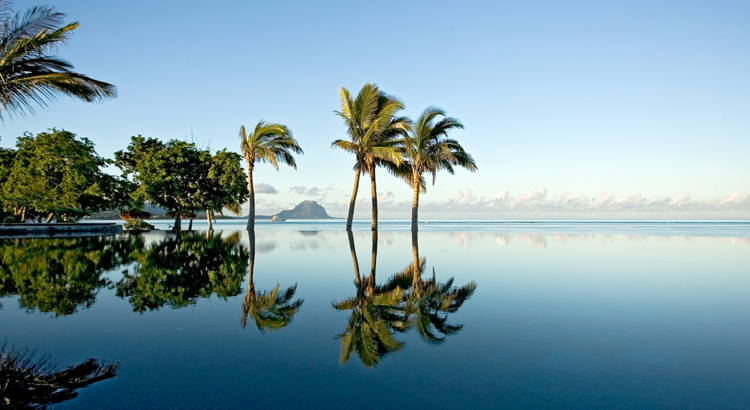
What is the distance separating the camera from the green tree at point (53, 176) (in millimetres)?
21531

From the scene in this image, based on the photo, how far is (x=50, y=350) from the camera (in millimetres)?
3305

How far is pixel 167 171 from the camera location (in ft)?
85.4

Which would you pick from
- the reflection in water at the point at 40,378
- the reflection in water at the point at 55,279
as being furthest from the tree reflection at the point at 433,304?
the reflection in water at the point at 55,279

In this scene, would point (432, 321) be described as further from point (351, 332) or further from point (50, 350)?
point (50, 350)

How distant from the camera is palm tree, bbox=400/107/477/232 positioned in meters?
26.2

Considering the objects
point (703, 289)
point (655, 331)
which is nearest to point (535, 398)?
point (655, 331)

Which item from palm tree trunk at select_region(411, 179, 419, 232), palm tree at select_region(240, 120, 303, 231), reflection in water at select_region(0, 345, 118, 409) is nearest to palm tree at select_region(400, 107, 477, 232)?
palm tree trunk at select_region(411, 179, 419, 232)

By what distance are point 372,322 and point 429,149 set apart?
2418cm

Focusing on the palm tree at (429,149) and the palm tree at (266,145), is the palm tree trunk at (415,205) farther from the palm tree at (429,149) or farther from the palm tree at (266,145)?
the palm tree at (266,145)

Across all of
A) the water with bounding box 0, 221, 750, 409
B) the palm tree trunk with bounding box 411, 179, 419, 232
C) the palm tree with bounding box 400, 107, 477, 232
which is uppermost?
the palm tree with bounding box 400, 107, 477, 232

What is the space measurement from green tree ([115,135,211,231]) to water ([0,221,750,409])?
19166 mm

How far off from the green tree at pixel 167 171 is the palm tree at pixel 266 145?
2940 mm

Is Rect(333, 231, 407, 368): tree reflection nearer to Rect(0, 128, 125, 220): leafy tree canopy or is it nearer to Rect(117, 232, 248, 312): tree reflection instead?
Rect(117, 232, 248, 312): tree reflection

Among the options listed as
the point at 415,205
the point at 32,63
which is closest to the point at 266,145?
the point at 415,205
